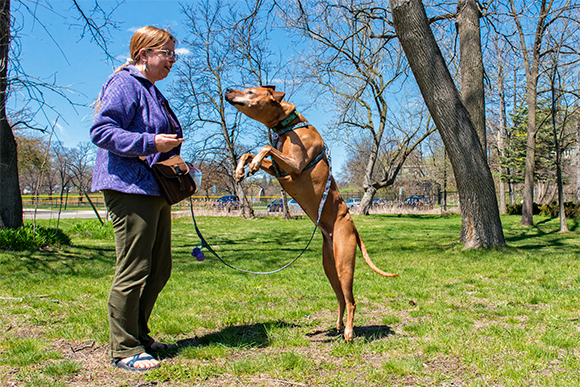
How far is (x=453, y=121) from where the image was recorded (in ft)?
25.8

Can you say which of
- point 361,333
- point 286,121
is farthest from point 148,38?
point 361,333

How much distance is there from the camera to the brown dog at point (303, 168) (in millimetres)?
2916

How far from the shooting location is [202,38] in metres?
21.3

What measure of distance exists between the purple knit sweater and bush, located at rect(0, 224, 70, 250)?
648cm

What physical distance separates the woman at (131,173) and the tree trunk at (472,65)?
332 inches

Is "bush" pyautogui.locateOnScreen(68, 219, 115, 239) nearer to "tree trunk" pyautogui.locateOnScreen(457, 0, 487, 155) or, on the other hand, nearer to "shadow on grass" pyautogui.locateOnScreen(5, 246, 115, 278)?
"shadow on grass" pyautogui.locateOnScreen(5, 246, 115, 278)

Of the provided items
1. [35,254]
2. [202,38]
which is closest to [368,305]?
[35,254]

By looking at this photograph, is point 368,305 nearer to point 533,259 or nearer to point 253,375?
point 253,375

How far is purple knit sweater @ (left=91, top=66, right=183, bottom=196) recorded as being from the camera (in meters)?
2.49

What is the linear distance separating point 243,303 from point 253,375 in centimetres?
220

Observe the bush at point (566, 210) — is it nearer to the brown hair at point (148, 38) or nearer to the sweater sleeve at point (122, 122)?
the brown hair at point (148, 38)

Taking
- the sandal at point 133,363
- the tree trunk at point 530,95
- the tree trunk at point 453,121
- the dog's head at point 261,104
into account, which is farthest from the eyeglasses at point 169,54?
the tree trunk at point 530,95

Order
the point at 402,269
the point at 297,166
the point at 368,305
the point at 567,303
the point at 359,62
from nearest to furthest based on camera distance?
the point at 297,166, the point at 567,303, the point at 368,305, the point at 402,269, the point at 359,62

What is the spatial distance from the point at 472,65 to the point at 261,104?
828 centimetres
